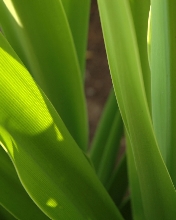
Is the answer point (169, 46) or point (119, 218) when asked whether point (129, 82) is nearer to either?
point (169, 46)

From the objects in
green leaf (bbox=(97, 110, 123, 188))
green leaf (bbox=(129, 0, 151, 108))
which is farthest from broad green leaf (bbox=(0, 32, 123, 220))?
green leaf (bbox=(97, 110, 123, 188))

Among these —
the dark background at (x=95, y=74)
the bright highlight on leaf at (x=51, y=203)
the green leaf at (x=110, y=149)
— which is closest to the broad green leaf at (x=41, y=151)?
the bright highlight on leaf at (x=51, y=203)

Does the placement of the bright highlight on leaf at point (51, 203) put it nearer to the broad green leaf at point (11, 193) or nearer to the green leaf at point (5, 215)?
the broad green leaf at point (11, 193)

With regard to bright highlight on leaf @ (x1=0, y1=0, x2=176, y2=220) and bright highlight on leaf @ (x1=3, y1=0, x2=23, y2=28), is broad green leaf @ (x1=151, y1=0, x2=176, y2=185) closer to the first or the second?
bright highlight on leaf @ (x1=0, y1=0, x2=176, y2=220)

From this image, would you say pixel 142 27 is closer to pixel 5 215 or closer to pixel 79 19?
pixel 79 19

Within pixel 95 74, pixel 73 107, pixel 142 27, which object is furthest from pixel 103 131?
pixel 95 74

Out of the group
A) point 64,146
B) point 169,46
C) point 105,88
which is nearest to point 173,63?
point 169,46
